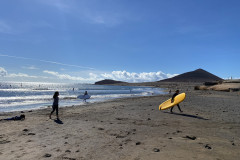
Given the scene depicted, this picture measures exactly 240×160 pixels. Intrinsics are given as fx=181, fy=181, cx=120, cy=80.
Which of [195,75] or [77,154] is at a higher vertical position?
[195,75]

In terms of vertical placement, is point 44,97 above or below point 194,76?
below

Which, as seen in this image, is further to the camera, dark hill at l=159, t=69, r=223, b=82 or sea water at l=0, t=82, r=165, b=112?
dark hill at l=159, t=69, r=223, b=82

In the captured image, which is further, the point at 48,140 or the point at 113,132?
the point at 113,132

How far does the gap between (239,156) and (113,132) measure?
4396 millimetres

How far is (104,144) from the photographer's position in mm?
5965

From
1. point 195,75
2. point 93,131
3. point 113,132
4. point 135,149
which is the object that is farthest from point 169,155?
point 195,75

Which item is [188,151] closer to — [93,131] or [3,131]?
[93,131]

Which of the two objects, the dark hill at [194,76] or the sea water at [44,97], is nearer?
the sea water at [44,97]

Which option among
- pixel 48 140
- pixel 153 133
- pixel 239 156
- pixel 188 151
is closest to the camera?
pixel 239 156

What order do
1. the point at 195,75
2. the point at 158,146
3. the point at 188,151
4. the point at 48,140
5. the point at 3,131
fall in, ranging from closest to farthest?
the point at 188,151, the point at 158,146, the point at 48,140, the point at 3,131, the point at 195,75

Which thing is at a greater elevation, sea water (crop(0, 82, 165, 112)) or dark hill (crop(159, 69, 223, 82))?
dark hill (crop(159, 69, 223, 82))

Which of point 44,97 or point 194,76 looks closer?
point 44,97

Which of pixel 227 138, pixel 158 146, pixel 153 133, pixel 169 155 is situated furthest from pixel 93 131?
pixel 227 138

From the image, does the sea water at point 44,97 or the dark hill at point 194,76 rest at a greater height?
the dark hill at point 194,76
